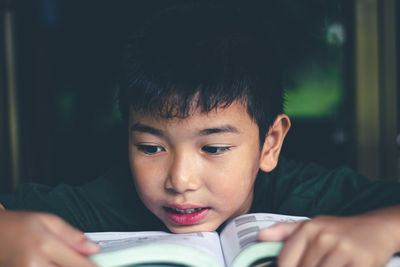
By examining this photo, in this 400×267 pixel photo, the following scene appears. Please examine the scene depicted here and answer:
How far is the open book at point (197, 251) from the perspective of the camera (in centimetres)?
50

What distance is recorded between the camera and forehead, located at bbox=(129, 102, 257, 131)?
2.31 ft

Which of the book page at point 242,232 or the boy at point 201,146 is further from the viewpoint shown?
the boy at point 201,146

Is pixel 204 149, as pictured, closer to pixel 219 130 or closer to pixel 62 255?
pixel 219 130

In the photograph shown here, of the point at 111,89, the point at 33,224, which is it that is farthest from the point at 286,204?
the point at 111,89

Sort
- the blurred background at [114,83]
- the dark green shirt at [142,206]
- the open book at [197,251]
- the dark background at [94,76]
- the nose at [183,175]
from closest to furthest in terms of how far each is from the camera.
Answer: the open book at [197,251] < the nose at [183,175] < the dark green shirt at [142,206] < the blurred background at [114,83] < the dark background at [94,76]

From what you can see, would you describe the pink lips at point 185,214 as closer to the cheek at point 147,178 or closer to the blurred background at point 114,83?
the cheek at point 147,178

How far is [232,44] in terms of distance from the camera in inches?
30.9

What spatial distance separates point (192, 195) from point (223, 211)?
0.32ft

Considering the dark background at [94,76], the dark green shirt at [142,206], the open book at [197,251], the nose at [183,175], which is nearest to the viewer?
the open book at [197,251]

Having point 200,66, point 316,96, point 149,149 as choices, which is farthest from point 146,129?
point 316,96

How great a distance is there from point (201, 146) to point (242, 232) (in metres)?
0.18

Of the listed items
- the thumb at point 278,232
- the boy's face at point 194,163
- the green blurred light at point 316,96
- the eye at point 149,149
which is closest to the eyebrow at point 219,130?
the boy's face at point 194,163

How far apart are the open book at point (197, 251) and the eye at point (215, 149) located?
0.16 metres

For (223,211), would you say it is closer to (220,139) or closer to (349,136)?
(220,139)
